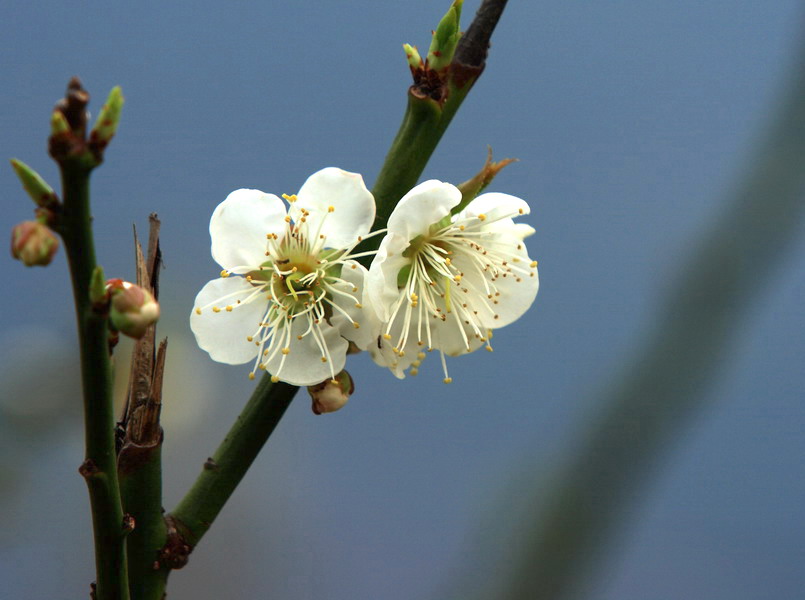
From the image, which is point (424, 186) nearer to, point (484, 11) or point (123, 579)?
point (484, 11)

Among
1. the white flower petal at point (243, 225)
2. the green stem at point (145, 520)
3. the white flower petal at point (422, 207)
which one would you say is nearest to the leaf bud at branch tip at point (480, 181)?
the white flower petal at point (422, 207)

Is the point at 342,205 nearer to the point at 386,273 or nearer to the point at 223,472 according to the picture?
the point at 386,273

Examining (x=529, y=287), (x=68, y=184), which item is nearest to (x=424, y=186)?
(x=529, y=287)

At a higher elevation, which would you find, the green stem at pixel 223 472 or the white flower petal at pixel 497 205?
the white flower petal at pixel 497 205

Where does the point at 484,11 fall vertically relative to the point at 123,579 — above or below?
above

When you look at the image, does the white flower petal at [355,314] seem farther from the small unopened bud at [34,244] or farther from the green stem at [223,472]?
the small unopened bud at [34,244]

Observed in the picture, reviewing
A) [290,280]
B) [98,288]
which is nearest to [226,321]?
[290,280]
